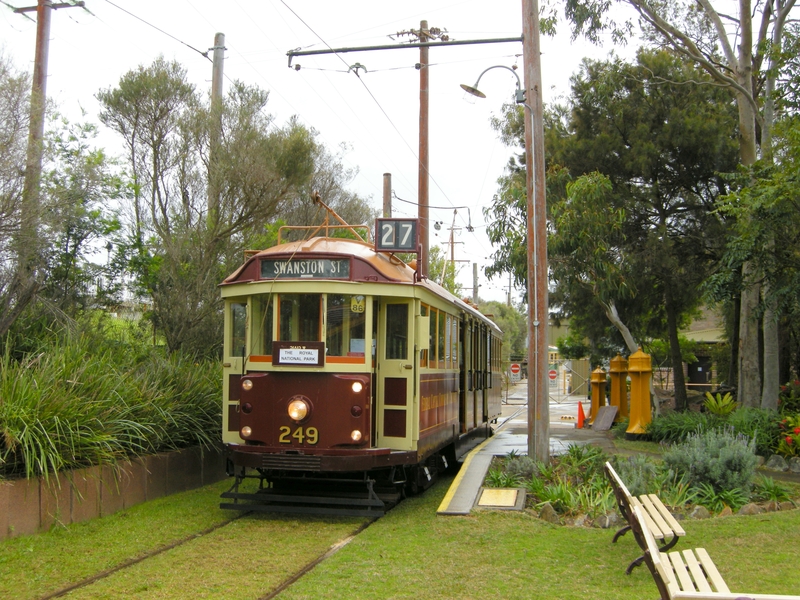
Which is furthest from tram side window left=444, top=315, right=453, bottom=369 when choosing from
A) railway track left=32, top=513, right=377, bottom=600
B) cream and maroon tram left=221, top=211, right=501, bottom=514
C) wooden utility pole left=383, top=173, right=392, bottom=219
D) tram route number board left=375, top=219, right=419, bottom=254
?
wooden utility pole left=383, top=173, right=392, bottom=219

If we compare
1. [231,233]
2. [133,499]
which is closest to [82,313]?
[231,233]

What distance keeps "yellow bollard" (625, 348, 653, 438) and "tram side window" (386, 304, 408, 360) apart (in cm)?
921

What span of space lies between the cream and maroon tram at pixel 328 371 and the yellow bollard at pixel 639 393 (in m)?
8.43

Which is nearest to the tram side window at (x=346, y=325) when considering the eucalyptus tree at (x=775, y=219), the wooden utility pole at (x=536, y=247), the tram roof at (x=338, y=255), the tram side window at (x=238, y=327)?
the tram roof at (x=338, y=255)

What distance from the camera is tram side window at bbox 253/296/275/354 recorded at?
914 cm

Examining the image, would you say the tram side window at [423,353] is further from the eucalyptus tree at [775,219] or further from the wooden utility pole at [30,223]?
the eucalyptus tree at [775,219]

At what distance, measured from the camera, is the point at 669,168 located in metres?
20.0

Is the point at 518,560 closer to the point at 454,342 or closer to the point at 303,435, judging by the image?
the point at 303,435

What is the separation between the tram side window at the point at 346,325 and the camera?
8.96 m

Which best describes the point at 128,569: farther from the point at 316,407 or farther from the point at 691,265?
the point at 691,265

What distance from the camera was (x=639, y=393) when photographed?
17484mm

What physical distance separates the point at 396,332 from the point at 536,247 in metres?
3.18

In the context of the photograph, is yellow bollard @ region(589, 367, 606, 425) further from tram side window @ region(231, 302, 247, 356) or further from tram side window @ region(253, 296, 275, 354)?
tram side window @ region(253, 296, 275, 354)

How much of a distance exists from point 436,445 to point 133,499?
372 centimetres
